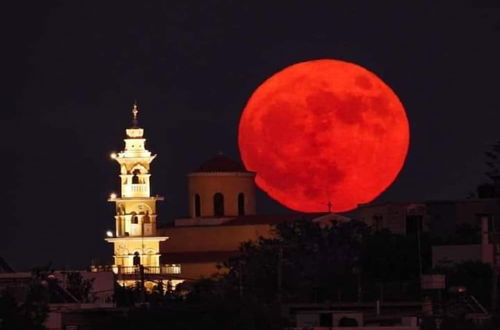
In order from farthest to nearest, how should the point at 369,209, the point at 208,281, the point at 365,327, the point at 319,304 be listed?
1. the point at 369,209
2. the point at 208,281
3. the point at 319,304
4. the point at 365,327

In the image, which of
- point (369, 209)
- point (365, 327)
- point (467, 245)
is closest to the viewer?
point (365, 327)

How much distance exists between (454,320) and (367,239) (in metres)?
45.4

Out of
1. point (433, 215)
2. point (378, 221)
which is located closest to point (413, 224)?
point (433, 215)

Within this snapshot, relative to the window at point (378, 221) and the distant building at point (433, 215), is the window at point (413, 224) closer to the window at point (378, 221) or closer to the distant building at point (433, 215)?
the distant building at point (433, 215)

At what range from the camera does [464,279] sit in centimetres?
15700

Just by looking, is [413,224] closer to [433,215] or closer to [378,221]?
[433,215]

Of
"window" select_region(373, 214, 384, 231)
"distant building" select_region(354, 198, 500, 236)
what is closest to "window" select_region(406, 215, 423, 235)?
"distant building" select_region(354, 198, 500, 236)

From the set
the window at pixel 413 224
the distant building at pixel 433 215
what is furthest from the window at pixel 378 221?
the window at pixel 413 224

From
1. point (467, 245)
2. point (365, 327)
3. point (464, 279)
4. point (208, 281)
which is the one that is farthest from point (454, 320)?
point (208, 281)

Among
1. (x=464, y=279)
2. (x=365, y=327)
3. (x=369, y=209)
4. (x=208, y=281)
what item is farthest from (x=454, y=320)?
(x=369, y=209)

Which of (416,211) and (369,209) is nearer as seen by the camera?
(416,211)

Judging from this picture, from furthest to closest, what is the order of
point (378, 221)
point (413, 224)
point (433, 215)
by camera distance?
point (378, 221)
point (433, 215)
point (413, 224)

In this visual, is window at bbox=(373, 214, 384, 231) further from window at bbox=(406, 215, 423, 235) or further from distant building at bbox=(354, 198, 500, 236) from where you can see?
window at bbox=(406, 215, 423, 235)

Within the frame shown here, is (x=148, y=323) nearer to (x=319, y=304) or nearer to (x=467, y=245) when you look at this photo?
(x=319, y=304)
